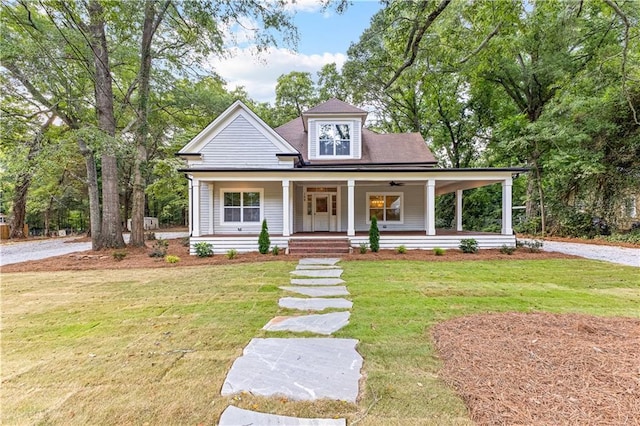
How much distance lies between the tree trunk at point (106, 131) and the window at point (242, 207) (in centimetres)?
414

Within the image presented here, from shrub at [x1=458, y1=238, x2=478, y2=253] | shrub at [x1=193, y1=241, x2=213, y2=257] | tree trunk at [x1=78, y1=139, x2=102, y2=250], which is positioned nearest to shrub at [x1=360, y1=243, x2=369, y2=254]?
shrub at [x1=458, y1=238, x2=478, y2=253]

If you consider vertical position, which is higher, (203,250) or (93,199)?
(93,199)

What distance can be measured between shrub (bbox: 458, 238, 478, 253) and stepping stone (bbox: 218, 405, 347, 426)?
32.9 ft

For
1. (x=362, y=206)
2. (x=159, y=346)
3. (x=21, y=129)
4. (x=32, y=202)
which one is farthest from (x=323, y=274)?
(x=32, y=202)

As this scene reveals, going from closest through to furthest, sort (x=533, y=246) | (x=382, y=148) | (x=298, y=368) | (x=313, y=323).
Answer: (x=298, y=368), (x=313, y=323), (x=533, y=246), (x=382, y=148)

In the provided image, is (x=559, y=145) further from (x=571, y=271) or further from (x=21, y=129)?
(x=21, y=129)

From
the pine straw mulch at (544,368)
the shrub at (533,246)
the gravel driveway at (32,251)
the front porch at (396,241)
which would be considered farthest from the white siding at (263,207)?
the pine straw mulch at (544,368)

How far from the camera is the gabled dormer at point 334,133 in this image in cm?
1363

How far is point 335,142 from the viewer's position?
14.0m

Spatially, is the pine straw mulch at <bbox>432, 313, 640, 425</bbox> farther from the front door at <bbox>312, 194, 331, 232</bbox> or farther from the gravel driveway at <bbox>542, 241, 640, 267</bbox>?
the front door at <bbox>312, 194, 331, 232</bbox>

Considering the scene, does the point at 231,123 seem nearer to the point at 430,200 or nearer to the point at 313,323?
the point at 430,200

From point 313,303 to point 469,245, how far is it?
26.3 ft

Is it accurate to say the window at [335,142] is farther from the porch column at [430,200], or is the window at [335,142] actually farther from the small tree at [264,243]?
the small tree at [264,243]

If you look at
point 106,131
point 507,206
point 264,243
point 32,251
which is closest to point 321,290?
point 264,243
